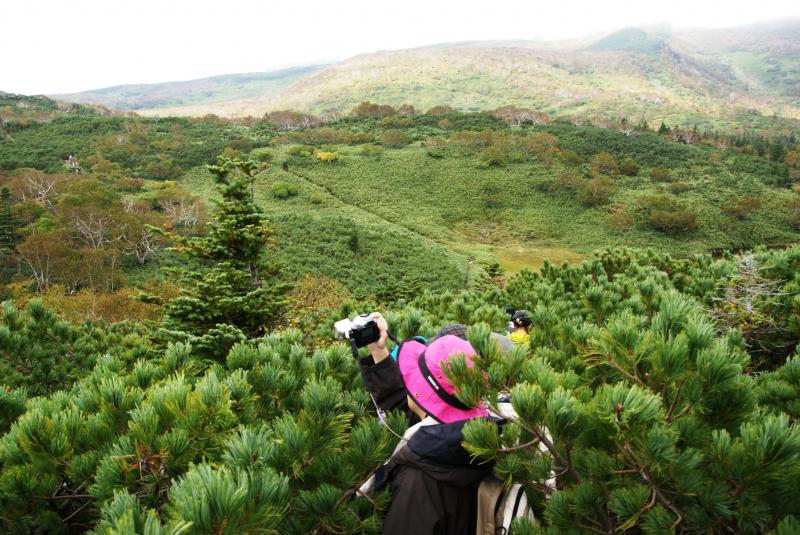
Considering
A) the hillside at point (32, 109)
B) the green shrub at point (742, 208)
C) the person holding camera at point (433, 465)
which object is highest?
the hillside at point (32, 109)

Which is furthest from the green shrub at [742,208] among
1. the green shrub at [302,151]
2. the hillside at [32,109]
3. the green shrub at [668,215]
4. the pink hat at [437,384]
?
the hillside at [32,109]

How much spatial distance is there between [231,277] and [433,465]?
7836mm

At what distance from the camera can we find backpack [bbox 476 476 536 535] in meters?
1.45

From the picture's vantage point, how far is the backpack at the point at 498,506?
1.45 metres

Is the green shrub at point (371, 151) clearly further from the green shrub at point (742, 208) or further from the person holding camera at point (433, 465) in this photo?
the person holding camera at point (433, 465)

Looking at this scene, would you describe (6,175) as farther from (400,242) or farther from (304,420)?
(304,420)

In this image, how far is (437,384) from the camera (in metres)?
1.53

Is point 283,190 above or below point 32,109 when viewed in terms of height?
below

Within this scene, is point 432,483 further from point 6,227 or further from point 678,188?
point 678,188

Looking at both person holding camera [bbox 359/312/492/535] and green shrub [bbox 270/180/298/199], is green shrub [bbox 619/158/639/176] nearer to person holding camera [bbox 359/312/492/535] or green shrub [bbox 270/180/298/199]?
green shrub [bbox 270/180/298/199]

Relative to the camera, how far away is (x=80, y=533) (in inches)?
63.6

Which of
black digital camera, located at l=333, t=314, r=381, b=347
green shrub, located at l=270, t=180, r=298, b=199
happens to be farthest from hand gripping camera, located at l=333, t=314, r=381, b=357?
green shrub, located at l=270, t=180, r=298, b=199

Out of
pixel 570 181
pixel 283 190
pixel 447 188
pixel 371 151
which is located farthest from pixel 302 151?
pixel 570 181

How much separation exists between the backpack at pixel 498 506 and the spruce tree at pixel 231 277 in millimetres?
6840
